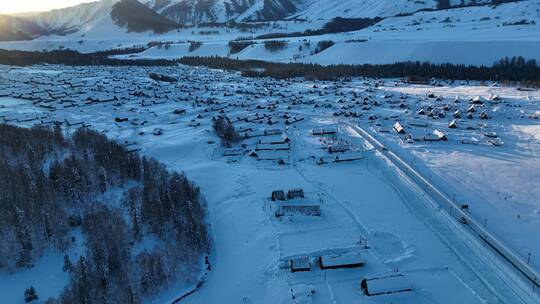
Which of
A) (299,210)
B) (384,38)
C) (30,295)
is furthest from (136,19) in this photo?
(30,295)

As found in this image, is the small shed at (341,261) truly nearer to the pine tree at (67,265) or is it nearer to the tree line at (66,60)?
the pine tree at (67,265)

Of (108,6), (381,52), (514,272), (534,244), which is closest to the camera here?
(514,272)

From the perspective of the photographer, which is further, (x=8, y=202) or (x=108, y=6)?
(x=108, y=6)

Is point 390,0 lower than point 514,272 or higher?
higher

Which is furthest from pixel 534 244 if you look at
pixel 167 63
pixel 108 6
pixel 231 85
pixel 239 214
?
pixel 108 6

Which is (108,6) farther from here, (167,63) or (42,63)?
(167,63)

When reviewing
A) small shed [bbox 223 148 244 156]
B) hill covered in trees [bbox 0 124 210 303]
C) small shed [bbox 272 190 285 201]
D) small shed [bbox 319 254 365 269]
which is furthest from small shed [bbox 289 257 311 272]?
small shed [bbox 223 148 244 156]

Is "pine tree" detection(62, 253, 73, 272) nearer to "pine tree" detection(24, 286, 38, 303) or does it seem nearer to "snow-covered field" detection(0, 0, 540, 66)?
"pine tree" detection(24, 286, 38, 303)

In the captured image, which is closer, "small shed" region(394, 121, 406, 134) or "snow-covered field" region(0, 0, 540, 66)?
"small shed" region(394, 121, 406, 134)
